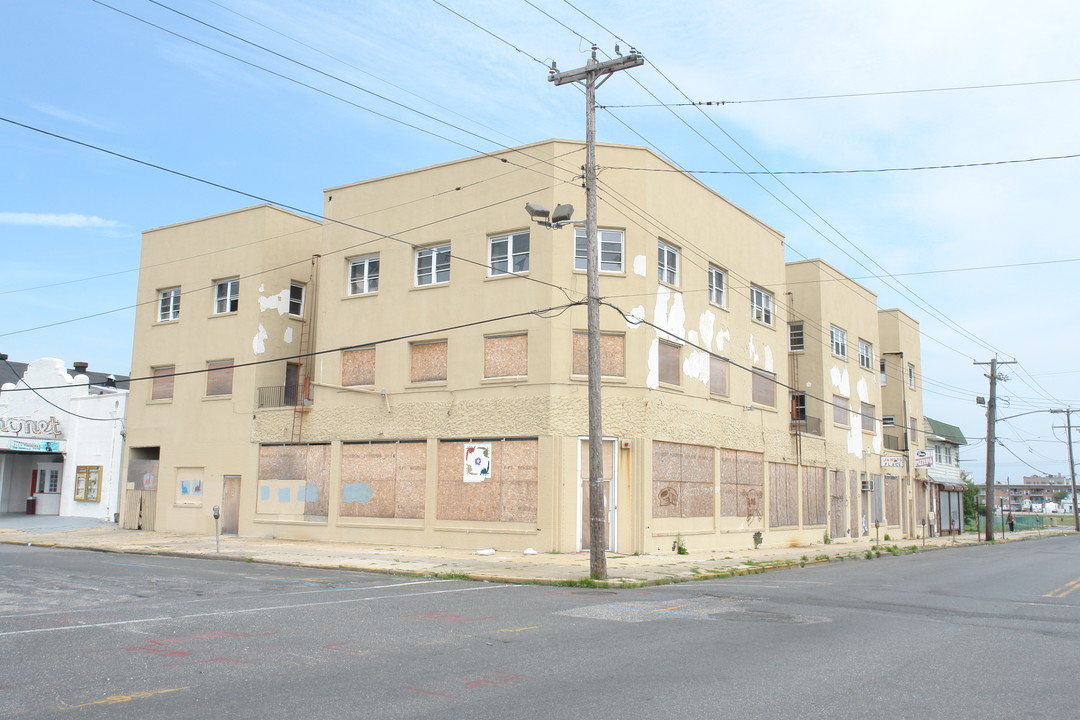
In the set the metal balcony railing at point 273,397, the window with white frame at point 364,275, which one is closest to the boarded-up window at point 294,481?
the metal balcony railing at point 273,397

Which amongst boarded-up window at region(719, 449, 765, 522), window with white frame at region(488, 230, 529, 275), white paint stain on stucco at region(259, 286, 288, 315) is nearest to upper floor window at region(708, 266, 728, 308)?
boarded-up window at region(719, 449, 765, 522)

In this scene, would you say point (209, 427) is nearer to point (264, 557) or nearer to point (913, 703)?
point (264, 557)

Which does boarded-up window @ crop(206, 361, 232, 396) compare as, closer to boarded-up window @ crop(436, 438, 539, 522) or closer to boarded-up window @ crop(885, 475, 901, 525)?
boarded-up window @ crop(436, 438, 539, 522)

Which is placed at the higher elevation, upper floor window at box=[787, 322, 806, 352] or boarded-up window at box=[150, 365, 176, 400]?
upper floor window at box=[787, 322, 806, 352]

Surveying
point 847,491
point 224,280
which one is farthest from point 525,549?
point 847,491

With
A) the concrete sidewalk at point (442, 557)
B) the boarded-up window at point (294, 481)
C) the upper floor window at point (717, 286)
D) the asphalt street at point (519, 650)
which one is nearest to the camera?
the asphalt street at point (519, 650)

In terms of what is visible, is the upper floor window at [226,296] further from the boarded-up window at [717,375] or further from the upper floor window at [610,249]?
the boarded-up window at [717,375]

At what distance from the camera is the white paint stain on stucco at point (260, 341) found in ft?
99.7

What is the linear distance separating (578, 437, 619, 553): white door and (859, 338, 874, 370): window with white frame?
21828 millimetres

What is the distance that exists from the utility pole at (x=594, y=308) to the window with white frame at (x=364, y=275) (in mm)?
10865

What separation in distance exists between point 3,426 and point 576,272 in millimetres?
26503

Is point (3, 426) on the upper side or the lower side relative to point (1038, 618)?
upper

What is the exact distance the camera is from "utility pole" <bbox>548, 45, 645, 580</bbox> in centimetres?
1747

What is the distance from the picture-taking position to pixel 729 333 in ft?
97.5
